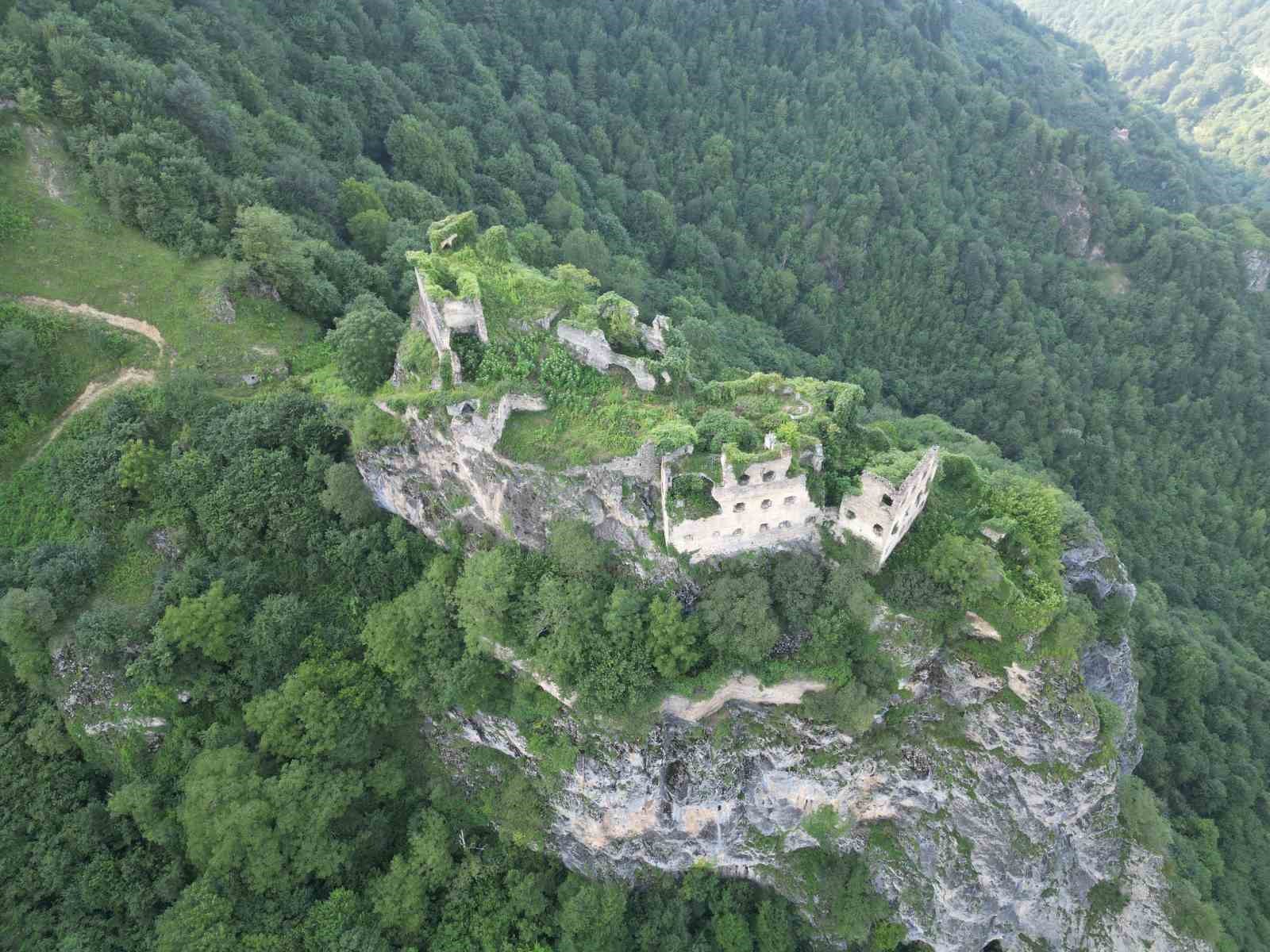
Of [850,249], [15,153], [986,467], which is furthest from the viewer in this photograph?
[850,249]

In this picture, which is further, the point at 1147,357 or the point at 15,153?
the point at 1147,357

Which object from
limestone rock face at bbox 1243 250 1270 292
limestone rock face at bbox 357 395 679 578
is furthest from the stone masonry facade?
limestone rock face at bbox 1243 250 1270 292

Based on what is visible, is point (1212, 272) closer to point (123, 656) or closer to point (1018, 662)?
point (1018, 662)

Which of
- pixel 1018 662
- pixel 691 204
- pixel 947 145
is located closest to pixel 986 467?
pixel 1018 662

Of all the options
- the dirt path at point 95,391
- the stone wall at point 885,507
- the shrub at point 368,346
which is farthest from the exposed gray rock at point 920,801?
the dirt path at point 95,391

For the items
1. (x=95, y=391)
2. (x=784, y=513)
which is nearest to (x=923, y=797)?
(x=784, y=513)

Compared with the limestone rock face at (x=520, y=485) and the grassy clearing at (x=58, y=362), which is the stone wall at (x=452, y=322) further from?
the grassy clearing at (x=58, y=362)

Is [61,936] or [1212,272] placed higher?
[1212,272]
